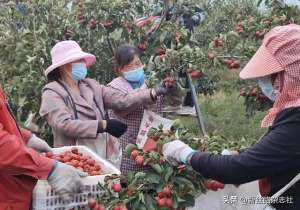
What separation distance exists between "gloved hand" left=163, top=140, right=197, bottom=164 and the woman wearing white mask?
74mm

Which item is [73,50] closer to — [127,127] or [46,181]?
[127,127]

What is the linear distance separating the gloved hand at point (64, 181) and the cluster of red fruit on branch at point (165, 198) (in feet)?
1.19

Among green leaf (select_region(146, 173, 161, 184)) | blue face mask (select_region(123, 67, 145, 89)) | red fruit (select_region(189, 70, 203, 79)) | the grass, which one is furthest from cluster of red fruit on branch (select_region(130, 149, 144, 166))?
the grass

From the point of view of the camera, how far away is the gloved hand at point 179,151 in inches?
94.0

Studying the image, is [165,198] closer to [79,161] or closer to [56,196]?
[56,196]

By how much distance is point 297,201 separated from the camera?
2254mm

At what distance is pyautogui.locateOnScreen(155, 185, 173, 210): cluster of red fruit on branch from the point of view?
245 centimetres

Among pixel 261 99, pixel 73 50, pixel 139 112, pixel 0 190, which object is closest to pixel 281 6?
pixel 261 99

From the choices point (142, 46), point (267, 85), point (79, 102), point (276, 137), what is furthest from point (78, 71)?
point (276, 137)

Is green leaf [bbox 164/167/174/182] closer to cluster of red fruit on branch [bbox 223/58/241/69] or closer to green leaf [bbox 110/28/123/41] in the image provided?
cluster of red fruit on branch [bbox 223/58/241/69]

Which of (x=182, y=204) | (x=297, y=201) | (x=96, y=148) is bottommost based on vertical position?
(x=96, y=148)

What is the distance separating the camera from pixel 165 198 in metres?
2.46

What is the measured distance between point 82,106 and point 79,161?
76cm

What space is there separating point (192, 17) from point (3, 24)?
1897 millimetres
